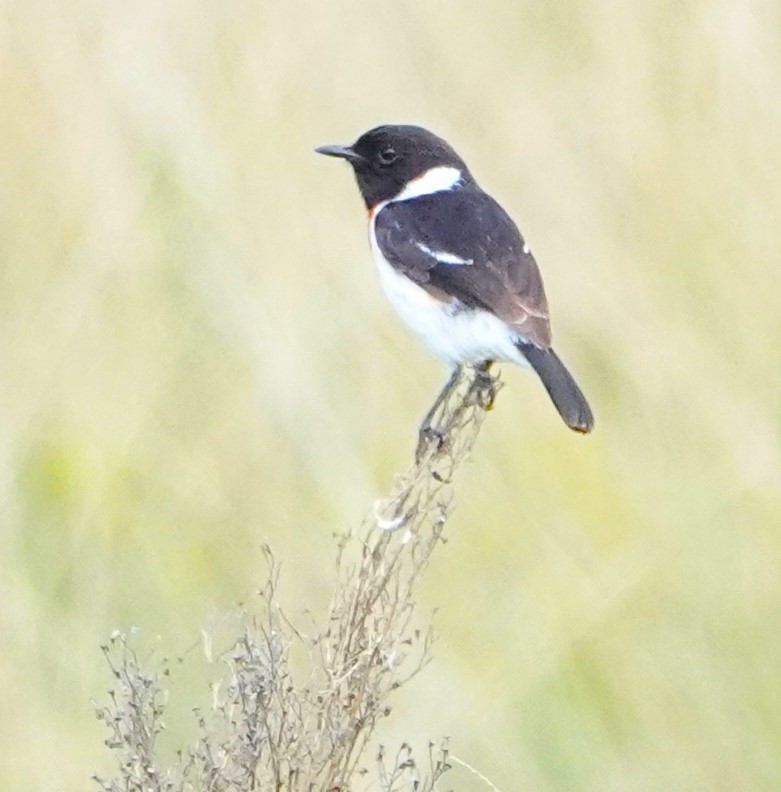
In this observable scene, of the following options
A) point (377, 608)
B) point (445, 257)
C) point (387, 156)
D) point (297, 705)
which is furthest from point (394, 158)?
point (297, 705)

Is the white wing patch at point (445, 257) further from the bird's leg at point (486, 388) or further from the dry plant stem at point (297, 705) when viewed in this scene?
the dry plant stem at point (297, 705)

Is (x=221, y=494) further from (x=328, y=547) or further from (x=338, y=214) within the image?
(x=338, y=214)

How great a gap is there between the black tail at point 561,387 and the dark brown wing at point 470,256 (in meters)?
0.04

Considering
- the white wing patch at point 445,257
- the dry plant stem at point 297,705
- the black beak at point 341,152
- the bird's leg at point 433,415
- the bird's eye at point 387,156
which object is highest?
the bird's eye at point 387,156

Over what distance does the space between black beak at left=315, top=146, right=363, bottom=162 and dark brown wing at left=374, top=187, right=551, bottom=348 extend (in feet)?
0.94

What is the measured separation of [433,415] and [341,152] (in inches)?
42.6

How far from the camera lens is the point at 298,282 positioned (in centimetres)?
501

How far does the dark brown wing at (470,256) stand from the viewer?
4750 mm

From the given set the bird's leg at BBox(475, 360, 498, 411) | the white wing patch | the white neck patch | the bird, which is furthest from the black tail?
the white neck patch

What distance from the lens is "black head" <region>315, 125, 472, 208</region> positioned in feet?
18.1

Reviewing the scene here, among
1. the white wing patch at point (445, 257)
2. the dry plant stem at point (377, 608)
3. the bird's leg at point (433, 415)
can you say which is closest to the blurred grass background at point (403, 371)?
the bird's leg at point (433, 415)

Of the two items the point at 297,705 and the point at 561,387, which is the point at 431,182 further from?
the point at 297,705

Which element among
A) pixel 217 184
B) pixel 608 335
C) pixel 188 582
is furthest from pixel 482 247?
pixel 188 582

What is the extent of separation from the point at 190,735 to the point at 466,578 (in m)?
0.82
